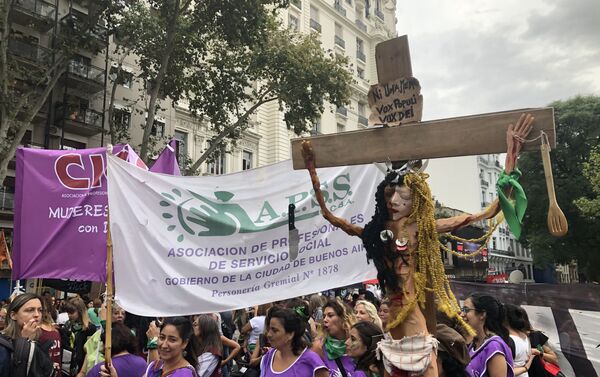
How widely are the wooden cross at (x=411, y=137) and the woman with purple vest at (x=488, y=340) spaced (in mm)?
1473

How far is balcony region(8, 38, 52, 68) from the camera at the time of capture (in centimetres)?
1845

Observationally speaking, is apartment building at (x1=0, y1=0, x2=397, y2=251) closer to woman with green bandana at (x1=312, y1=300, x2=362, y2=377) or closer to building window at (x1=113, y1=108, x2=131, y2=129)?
building window at (x1=113, y1=108, x2=131, y2=129)

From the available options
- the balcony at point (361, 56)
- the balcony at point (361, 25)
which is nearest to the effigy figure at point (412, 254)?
the balcony at point (361, 56)

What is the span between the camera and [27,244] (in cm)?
506

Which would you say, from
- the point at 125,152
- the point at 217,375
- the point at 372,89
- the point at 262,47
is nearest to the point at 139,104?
the point at 262,47

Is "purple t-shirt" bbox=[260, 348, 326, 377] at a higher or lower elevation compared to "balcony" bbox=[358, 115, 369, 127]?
lower

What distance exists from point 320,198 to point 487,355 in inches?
61.4

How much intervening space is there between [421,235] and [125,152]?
12.9ft

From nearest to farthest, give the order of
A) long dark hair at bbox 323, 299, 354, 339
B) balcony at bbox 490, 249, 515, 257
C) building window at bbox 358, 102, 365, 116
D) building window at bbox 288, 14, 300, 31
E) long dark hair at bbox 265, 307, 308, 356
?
long dark hair at bbox 265, 307, 308, 356
long dark hair at bbox 323, 299, 354, 339
building window at bbox 288, 14, 300, 31
building window at bbox 358, 102, 365, 116
balcony at bbox 490, 249, 515, 257

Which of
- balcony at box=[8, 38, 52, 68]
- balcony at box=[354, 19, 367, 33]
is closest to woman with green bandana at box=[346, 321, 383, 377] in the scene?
balcony at box=[8, 38, 52, 68]

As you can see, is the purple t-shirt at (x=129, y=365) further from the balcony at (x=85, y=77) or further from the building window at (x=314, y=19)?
the building window at (x=314, y=19)

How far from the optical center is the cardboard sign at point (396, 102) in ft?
9.34

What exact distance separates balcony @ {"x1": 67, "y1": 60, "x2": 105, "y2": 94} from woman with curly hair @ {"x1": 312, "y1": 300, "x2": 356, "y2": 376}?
19.6 m

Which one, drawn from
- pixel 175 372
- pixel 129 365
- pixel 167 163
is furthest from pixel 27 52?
pixel 175 372
